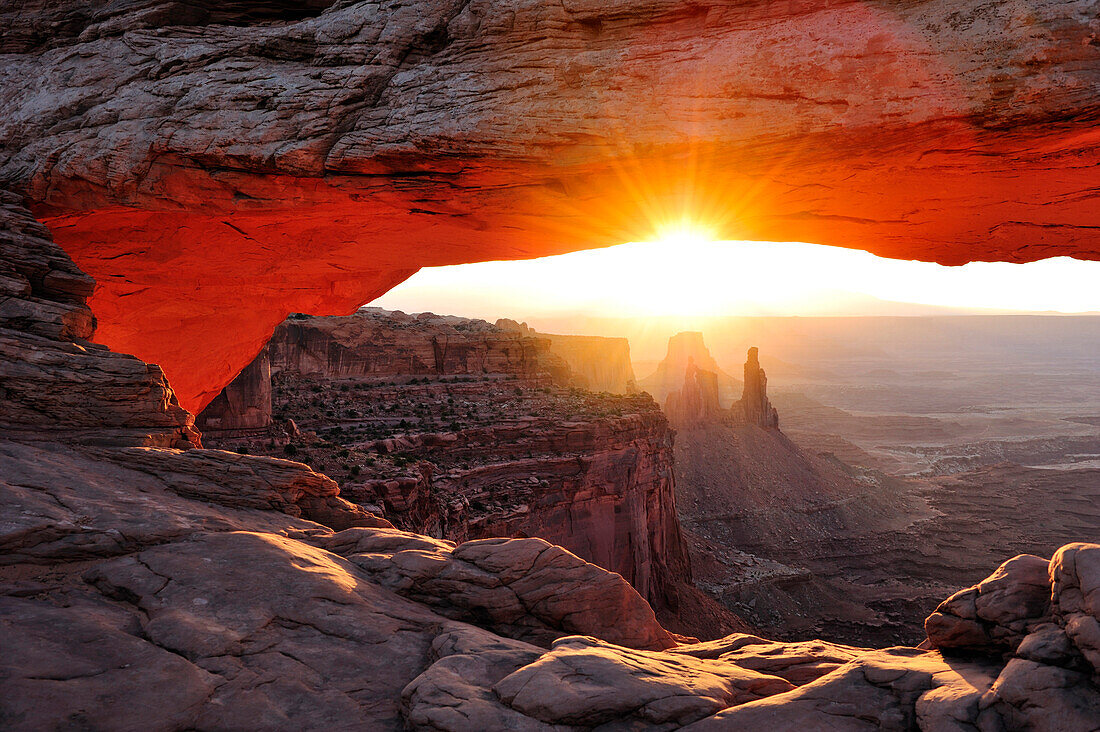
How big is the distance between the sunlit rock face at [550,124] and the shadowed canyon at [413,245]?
0.06 meters

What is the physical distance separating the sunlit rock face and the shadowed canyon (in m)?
0.06

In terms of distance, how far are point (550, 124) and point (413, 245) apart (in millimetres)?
5536

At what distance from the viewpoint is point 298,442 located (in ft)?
88.7

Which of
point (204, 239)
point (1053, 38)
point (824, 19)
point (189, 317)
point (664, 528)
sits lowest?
point (664, 528)

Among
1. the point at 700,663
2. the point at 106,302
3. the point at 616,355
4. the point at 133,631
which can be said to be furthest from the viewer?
the point at 616,355

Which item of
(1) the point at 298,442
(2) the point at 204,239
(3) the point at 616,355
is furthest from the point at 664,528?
(3) the point at 616,355

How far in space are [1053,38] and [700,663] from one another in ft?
30.7

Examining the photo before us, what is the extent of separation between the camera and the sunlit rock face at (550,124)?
31.2 ft

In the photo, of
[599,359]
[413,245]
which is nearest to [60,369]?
[413,245]

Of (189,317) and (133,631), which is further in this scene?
(189,317)

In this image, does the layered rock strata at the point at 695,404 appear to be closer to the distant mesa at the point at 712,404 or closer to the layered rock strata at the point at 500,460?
the distant mesa at the point at 712,404

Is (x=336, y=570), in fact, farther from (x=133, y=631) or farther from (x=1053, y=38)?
(x=1053, y=38)

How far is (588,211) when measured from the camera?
12.5 m

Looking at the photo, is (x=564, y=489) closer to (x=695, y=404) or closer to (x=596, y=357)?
(x=596, y=357)
